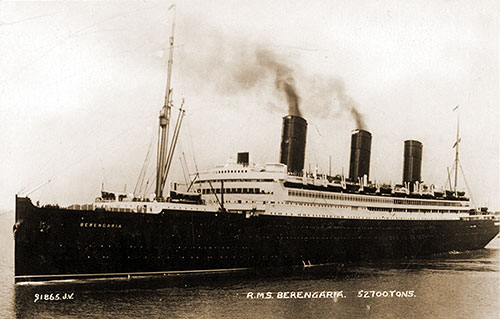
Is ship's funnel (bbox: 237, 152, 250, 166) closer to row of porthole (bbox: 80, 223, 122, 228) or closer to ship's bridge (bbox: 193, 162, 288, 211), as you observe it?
ship's bridge (bbox: 193, 162, 288, 211)

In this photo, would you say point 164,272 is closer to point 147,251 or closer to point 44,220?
point 147,251

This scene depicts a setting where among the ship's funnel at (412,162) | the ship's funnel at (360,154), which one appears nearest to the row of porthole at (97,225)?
the ship's funnel at (360,154)

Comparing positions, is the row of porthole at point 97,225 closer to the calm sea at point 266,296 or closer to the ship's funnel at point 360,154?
the calm sea at point 266,296

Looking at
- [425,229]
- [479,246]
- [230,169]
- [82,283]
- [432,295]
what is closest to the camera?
[82,283]

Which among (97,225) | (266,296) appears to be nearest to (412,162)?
(266,296)

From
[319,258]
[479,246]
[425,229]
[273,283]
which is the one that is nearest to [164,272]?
[273,283]

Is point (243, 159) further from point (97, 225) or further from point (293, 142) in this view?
point (97, 225)
